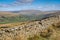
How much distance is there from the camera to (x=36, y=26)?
30.8 ft

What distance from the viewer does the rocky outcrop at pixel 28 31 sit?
7723mm

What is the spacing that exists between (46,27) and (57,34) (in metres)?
0.96

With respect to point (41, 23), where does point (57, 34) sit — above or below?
below

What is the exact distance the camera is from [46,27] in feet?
31.6

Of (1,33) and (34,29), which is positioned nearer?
(1,33)

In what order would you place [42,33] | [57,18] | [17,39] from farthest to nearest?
1. [57,18]
2. [42,33]
3. [17,39]

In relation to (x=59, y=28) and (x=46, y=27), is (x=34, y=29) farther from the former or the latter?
(x=59, y=28)

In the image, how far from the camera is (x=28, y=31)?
8.64 meters

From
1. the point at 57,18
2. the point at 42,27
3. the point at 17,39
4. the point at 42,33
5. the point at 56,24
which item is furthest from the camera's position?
the point at 57,18

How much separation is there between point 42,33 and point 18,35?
185 centimetres

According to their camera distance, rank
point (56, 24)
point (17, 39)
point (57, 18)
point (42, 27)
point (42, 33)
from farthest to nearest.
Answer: point (57, 18), point (56, 24), point (42, 27), point (42, 33), point (17, 39)

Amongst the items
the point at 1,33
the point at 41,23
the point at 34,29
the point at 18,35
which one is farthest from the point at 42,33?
the point at 1,33

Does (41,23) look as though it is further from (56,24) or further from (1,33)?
(1,33)

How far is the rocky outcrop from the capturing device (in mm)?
7723
